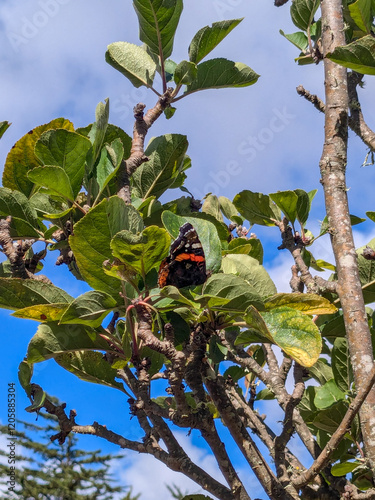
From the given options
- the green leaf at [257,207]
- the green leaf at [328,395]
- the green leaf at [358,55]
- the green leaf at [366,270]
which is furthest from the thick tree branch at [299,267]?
the green leaf at [358,55]

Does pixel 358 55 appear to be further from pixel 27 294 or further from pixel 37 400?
pixel 37 400

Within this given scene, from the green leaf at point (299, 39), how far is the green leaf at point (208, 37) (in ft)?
3.73

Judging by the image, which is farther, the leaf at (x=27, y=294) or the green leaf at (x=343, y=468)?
the green leaf at (x=343, y=468)

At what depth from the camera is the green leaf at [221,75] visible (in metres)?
2.16

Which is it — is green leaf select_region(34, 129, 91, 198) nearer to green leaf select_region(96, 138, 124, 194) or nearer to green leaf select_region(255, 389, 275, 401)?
green leaf select_region(96, 138, 124, 194)

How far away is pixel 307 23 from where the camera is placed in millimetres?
2973

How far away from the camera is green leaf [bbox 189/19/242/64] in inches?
81.3

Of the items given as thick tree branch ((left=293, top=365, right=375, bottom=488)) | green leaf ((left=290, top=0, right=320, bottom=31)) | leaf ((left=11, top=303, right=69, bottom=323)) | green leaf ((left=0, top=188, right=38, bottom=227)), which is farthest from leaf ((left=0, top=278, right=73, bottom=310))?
green leaf ((left=290, top=0, right=320, bottom=31))

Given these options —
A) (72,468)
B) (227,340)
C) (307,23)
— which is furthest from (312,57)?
(72,468)

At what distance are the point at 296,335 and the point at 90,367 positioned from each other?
3.09 ft

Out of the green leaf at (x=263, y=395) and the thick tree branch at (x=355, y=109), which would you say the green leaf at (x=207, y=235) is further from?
the green leaf at (x=263, y=395)

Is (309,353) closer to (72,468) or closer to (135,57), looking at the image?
(135,57)

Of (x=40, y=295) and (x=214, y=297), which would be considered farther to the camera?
(x=40, y=295)

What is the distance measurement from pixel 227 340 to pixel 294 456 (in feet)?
2.17
